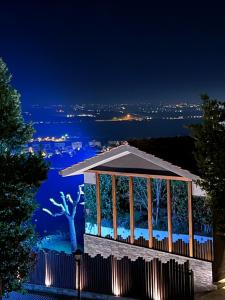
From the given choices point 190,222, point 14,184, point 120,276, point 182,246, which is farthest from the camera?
point 182,246

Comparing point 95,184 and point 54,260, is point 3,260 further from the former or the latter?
point 95,184

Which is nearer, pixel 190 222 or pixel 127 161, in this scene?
pixel 190 222

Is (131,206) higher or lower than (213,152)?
lower

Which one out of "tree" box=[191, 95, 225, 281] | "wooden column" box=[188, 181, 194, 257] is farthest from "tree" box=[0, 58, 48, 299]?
"wooden column" box=[188, 181, 194, 257]

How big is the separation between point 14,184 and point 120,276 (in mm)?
4924

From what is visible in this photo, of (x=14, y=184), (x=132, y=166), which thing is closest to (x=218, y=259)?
(x=132, y=166)

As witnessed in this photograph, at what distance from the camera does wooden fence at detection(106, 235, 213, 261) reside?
1389cm

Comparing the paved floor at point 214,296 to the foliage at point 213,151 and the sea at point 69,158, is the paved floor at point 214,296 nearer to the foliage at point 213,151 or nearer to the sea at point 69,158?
the foliage at point 213,151

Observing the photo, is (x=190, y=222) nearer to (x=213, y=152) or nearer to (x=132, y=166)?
(x=132, y=166)

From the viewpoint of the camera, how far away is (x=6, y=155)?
11.3 m

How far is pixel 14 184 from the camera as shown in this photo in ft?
36.7

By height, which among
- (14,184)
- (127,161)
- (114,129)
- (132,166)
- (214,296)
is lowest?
(214,296)

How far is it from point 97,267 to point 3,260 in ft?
13.6

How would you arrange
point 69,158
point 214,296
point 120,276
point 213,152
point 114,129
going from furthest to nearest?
point 114,129
point 69,158
point 120,276
point 214,296
point 213,152
